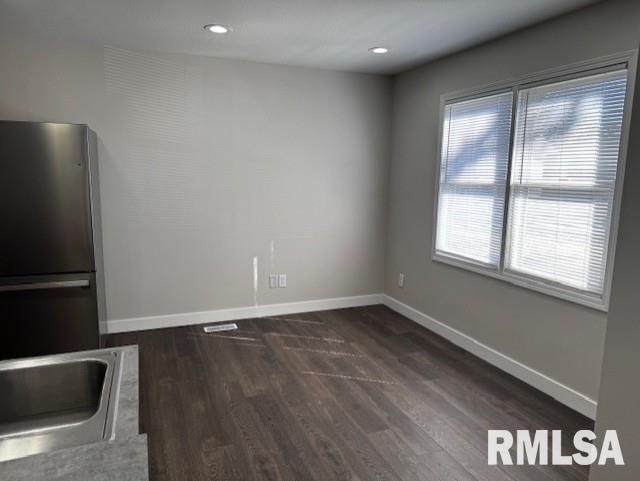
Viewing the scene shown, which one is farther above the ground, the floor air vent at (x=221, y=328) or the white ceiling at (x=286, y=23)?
the white ceiling at (x=286, y=23)

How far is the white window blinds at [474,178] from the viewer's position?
3.22 m

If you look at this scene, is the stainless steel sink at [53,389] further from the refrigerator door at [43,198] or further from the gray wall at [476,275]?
the gray wall at [476,275]

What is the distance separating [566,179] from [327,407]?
2098mm

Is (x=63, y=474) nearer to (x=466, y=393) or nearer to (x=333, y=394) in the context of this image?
(x=333, y=394)

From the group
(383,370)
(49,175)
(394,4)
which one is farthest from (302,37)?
(383,370)

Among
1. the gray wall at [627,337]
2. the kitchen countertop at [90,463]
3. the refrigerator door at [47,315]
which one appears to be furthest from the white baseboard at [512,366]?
the refrigerator door at [47,315]

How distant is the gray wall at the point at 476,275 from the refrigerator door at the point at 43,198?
9.47ft

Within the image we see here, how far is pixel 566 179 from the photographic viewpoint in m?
2.69

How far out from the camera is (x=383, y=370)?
10.5 feet

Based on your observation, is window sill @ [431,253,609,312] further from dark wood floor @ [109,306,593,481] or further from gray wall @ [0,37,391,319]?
gray wall @ [0,37,391,319]

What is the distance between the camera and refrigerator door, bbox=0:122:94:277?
9.38 feet

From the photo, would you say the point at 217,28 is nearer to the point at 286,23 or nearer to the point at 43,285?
the point at 286,23

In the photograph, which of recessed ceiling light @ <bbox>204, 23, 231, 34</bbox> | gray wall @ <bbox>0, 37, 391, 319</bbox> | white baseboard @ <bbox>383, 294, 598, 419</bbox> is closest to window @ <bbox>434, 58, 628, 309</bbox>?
white baseboard @ <bbox>383, 294, 598, 419</bbox>

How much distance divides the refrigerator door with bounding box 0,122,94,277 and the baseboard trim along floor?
3.29 ft
